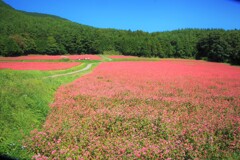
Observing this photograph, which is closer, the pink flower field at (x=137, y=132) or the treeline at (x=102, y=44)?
the pink flower field at (x=137, y=132)

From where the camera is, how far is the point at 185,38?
96188mm

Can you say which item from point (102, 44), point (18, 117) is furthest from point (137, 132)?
point (102, 44)

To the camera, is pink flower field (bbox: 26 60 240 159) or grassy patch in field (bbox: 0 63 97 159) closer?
pink flower field (bbox: 26 60 240 159)

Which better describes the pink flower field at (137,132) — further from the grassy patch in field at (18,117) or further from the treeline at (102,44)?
the treeline at (102,44)

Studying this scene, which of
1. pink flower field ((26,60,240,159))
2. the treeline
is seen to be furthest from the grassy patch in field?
the treeline

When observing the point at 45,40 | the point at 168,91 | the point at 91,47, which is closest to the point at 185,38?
the point at 91,47

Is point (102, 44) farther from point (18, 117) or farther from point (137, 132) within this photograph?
point (137, 132)

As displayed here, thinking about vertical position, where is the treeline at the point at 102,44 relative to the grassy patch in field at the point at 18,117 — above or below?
above

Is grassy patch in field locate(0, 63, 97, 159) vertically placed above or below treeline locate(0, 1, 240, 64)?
below

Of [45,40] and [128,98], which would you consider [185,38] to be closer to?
[45,40]

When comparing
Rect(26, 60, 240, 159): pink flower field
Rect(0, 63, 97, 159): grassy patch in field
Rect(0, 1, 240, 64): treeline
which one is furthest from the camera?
Rect(0, 1, 240, 64): treeline

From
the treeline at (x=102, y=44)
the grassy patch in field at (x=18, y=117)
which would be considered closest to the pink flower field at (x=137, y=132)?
the grassy patch in field at (x=18, y=117)

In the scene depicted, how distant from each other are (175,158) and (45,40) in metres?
82.8

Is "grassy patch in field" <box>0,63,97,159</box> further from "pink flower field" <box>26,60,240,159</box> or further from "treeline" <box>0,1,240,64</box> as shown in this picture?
"treeline" <box>0,1,240,64</box>
